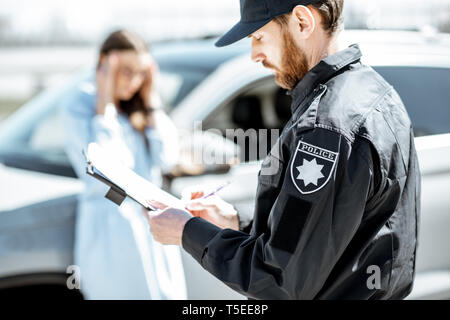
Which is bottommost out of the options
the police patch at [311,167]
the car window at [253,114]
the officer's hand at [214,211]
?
the car window at [253,114]

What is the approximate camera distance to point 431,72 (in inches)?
114

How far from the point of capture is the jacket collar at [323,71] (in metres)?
1.42

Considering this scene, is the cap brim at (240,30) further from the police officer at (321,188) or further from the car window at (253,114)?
the car window at (253,114)

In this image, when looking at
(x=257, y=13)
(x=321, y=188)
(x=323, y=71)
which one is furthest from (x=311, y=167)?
(x=257, y=13)

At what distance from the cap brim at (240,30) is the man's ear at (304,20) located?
74mm

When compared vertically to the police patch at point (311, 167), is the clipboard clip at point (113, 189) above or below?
below

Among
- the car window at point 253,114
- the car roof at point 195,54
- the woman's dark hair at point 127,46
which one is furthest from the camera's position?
the car window at point 253,114

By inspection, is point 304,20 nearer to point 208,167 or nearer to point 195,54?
point 208,167

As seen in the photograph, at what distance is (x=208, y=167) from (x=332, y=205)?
1.39 m

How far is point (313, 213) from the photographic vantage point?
127cm

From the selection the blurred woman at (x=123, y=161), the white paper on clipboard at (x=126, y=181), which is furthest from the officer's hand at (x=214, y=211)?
the blurred woman at (x=123, y=161)
